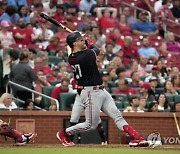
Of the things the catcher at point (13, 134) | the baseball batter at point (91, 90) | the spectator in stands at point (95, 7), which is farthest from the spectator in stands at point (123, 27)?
the baseball batter at point (91, 90)

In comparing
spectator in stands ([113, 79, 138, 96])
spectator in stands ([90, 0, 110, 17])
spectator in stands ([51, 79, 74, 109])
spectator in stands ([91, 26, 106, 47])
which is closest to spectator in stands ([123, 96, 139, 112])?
spectator in stands ([113, 79, 138, 96])

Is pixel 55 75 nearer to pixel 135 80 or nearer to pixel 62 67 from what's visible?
pixel 62 67

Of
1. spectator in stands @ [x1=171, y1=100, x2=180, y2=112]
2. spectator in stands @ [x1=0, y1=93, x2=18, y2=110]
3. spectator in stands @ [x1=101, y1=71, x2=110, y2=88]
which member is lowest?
spectator in stands @ [x1=171, y1=100, x2=180, y2=112]

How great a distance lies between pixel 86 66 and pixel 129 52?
805cm

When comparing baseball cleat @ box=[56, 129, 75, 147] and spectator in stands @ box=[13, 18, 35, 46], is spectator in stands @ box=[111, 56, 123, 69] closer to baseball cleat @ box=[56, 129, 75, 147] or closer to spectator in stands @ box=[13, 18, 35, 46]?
spectator in stands @ box=[13, 18, 35, 46]

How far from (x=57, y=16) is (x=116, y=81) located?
12.5ft

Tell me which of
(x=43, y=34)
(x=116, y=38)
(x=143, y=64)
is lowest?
(x=143, y=64)

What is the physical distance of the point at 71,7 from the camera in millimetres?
21656

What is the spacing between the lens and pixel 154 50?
20641 mm

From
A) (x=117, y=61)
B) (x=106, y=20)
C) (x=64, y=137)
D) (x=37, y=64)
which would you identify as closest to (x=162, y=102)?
(x=117, y=61)

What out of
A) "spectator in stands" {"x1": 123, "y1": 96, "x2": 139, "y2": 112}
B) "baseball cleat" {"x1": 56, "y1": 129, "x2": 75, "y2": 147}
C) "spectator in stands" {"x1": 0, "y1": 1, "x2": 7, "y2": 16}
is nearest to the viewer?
"baseball cleat" {"x1": 56, "y1": 129, "x2": 75, "y2": 147}

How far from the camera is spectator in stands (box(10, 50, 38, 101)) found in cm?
1691

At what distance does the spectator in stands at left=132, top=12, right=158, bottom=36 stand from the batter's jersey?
9.43 m

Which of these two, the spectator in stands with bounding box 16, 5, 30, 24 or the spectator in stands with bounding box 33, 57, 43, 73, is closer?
the spectator in stands with bounding box 33, 57, 43, 73
